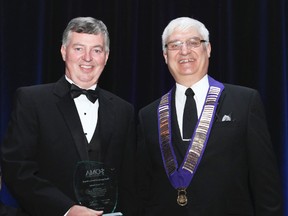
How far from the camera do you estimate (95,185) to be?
222cm

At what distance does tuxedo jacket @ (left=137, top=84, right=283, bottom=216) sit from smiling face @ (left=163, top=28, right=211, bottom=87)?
0.27 m

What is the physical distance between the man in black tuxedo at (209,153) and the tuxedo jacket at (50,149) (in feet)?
0.81

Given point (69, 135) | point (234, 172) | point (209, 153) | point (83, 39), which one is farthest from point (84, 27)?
point (234, 172)

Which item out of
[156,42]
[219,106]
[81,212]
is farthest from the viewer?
[156,42]

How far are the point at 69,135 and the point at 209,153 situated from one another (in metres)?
0.79

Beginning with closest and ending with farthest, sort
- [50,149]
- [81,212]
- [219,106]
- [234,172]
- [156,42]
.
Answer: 1. [81,212]
2. [50,149]
3. [234,172]
4. [219,106]
5. [156,42]

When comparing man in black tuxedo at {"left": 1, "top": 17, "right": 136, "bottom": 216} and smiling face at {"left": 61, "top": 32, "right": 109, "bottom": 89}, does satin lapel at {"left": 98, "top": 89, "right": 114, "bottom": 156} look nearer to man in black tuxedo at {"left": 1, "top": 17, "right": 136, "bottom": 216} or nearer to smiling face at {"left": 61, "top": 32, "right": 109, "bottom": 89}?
man in black tuxedo at {"left": 1, "top": 17, "right": 136, "bottom": 216}

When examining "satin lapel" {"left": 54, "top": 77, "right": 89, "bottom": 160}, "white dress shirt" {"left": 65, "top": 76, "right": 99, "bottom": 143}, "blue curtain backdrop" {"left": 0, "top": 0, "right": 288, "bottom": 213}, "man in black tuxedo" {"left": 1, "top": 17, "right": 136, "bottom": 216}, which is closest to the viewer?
"man in black tuxedo" {"left": 1, "top": 17, "right": 136, "bottom": 216}

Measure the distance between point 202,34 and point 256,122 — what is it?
0.67 m

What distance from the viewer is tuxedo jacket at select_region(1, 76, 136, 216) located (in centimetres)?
225

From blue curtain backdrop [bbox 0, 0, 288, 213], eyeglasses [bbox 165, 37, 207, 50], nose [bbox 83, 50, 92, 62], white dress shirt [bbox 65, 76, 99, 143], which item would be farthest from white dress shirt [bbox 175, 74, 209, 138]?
blue curtain backdrop [bbox 0, 0, 288, 213]

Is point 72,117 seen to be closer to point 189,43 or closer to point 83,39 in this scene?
point 83,39

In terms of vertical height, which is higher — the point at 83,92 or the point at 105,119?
the point at 83,92

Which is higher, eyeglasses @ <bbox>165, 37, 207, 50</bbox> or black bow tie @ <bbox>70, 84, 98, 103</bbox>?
eyeglasses @ <bbox>165, 37, 207, 50</bbox>
